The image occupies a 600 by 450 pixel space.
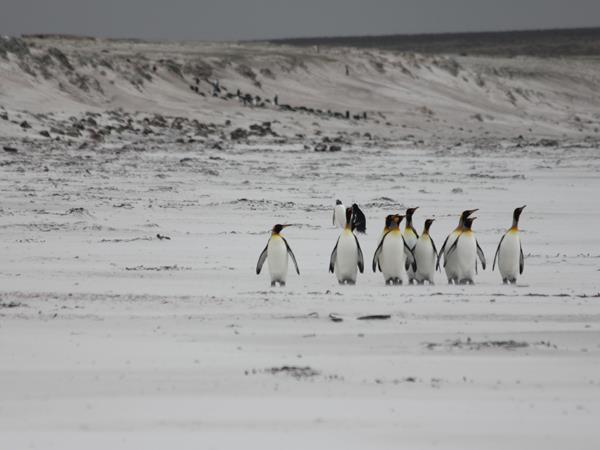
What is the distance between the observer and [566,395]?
5062mm

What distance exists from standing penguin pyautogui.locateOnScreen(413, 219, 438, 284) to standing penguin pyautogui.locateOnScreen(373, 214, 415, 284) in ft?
0.26

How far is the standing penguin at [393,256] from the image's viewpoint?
876cm

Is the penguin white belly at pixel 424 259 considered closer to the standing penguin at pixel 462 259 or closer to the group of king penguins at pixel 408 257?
the group of king penguins at pixel 408 257

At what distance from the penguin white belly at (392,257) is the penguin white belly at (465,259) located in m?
0.37

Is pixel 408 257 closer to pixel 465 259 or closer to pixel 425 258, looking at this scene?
pixel 425 258

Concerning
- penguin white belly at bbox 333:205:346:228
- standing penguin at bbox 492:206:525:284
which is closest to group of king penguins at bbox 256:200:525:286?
standing penguin at bbox 492:206:525:284

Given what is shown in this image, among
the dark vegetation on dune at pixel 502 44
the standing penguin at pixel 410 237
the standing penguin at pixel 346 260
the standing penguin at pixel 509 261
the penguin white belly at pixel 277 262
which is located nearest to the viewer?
the penguin white belly at pixel 277 262

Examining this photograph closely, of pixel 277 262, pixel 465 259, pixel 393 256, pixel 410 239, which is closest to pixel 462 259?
pixel 465 259

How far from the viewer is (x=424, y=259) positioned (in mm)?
8953

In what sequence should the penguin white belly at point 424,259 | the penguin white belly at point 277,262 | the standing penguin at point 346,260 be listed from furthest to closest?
the penguin white belly at point 424,259
the standing penguin at point 346,260
the penguin white belly at point 277,262

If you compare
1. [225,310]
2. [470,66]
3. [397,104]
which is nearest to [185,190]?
[225,310]

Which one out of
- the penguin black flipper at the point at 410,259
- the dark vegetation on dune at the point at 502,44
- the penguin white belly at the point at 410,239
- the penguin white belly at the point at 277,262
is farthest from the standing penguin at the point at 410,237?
the dark vegetation on dune at the point at 502,44

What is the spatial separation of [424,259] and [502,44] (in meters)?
97.4

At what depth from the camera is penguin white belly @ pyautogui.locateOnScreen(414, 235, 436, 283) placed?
8.91m
